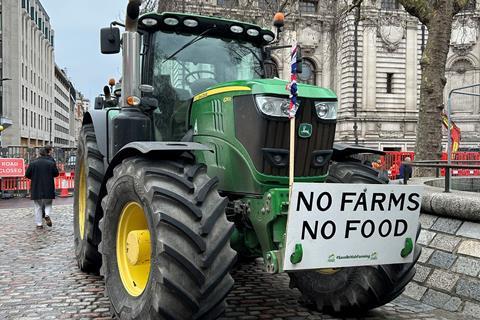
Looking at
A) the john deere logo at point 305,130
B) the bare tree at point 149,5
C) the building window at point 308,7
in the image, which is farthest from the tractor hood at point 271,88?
the building window at point 308,7

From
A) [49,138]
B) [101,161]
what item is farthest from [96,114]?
[49,138]

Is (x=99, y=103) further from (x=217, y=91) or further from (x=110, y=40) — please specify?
(x=217, y=91)

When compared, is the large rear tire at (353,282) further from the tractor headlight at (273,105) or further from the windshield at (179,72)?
the windshield at (179,72)

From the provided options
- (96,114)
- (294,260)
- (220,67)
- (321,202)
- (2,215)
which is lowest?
(2,215)

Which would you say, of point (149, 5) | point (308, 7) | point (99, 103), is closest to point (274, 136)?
point (99, 103)

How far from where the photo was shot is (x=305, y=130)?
4.50m

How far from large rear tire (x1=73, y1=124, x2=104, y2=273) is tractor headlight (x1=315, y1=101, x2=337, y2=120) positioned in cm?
298

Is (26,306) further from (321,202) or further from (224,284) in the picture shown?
(321,202)

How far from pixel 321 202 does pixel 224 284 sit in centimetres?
95

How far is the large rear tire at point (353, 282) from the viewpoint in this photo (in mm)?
4797

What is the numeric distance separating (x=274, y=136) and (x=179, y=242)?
124cm

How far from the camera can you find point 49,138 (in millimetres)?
90938

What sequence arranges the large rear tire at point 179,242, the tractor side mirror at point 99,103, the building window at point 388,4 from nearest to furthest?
the large rear tire at point 179,242 < the tractor side mirror at point 99,103 < the building window at point 388,4

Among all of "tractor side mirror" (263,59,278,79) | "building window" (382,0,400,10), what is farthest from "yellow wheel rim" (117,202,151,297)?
"building window" (382,0,400,10)
